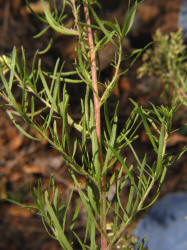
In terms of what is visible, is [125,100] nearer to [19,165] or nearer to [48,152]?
[48,152]

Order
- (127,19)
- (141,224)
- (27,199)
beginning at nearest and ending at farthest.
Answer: (127,19) → (141,224) → (27,199)

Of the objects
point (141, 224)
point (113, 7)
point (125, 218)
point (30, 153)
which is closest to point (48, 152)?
point (30, 153)

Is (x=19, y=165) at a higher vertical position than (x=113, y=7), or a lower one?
lower

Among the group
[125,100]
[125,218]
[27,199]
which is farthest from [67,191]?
[125,218]

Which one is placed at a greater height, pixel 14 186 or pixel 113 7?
pixel 113 7

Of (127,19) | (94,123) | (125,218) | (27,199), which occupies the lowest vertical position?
(27,199)

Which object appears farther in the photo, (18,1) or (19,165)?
(18,1)

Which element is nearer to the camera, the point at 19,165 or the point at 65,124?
the point at 65,124

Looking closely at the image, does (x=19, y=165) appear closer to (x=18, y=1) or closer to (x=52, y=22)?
(x=18, y=1)

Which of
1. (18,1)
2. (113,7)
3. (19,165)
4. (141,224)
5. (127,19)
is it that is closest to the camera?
(127,19)
